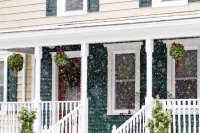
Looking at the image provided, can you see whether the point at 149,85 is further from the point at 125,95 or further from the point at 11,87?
the point at 11,87

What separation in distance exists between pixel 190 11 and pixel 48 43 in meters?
4.20

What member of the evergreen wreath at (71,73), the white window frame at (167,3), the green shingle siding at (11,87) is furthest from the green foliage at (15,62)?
the white window frame at (167,3)

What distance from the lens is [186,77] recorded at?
16219 mm

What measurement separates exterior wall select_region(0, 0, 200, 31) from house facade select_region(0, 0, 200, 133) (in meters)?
0.03

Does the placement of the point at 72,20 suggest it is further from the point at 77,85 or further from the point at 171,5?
the point at 171,5

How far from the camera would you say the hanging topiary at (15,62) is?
61.0ft

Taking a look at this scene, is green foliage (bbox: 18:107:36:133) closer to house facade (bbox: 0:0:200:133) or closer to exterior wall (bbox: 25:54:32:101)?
house facade (bbox: 0:0:200:133)

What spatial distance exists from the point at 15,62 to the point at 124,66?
369 centimetres

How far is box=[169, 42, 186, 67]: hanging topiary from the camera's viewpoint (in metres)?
14.9

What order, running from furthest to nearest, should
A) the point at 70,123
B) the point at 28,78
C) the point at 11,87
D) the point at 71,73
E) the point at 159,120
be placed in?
the point at 11,87 → the point at 28,78 → the point at 71,73 → the point at 70,123 → the point at 159,120

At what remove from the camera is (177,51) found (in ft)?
48.7

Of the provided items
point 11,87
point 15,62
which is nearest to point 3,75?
point 11,87

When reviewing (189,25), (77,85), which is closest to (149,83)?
(189,25)

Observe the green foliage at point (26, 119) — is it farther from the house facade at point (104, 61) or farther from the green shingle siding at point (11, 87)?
the green shingle siding at point (11, 87)
